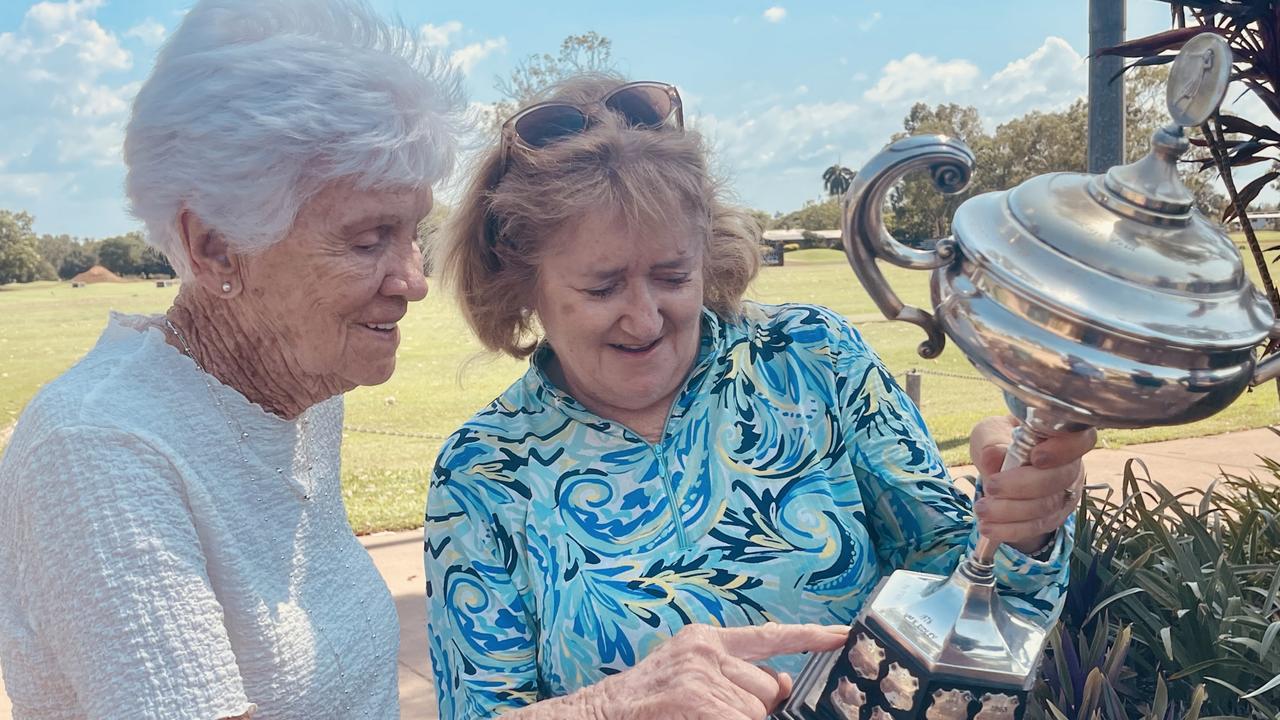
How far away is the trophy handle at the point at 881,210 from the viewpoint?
3.73 ft

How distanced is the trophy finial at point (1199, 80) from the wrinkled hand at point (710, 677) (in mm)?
788

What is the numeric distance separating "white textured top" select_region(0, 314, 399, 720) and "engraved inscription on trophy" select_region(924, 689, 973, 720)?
1.00m

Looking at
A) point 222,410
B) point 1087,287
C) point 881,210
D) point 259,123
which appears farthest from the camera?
point 222,410

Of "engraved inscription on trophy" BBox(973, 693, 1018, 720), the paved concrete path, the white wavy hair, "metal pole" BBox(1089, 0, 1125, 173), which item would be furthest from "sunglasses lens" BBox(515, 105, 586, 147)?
the paved concrete path

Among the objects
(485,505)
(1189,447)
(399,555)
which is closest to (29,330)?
(399,555)

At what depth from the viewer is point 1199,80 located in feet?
3.32

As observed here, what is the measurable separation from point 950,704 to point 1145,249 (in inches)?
24.1

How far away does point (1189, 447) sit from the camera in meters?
8.06

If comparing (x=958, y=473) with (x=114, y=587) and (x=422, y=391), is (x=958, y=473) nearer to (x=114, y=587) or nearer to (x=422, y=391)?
(x=114, y=587)

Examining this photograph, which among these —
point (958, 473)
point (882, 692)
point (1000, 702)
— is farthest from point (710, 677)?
point (958, 473)

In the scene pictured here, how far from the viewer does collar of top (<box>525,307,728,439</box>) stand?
6.27 ft

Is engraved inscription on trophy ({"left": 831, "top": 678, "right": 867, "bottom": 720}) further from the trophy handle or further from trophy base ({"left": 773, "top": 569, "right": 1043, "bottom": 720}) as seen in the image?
the trophy handle

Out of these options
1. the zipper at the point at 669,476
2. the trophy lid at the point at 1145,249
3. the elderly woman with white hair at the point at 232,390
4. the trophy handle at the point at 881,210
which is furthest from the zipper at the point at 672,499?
the trophy lid at the point at 1145,249

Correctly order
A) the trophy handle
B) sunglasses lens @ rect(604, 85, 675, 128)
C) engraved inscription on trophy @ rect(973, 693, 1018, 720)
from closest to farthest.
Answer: the trophy handle
engraved inscription on trophy @ rect(973, 693, 1018, 720)
sunglasses lens @ rect(604, 85, 675, 128)
